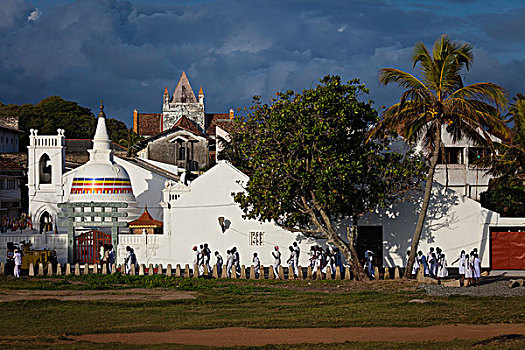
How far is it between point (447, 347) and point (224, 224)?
1892 centimetres

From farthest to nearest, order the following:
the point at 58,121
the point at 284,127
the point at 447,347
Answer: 1. the point at 58,121
2. the point at 284,127
3. the point at 447,347

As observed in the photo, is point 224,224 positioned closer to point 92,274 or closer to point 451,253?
point 92,274

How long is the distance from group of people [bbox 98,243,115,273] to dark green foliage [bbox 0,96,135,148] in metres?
46.4

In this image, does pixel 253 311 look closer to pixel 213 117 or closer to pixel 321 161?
pixel 321 161

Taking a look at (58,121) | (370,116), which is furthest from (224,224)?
(58,121)

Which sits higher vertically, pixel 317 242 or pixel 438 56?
pixel 438 56

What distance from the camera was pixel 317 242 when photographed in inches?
1251

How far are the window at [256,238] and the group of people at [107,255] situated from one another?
6.01 metres

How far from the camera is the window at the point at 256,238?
32.3 meters

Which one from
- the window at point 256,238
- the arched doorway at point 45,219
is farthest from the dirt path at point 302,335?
the arched doorway at point 45,219

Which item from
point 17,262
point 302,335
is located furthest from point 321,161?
point 17,262

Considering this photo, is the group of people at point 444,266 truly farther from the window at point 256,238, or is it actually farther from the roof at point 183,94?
the roof at point 183,94

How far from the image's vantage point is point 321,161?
88.2 ft

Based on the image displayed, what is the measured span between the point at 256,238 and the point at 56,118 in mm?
59203
